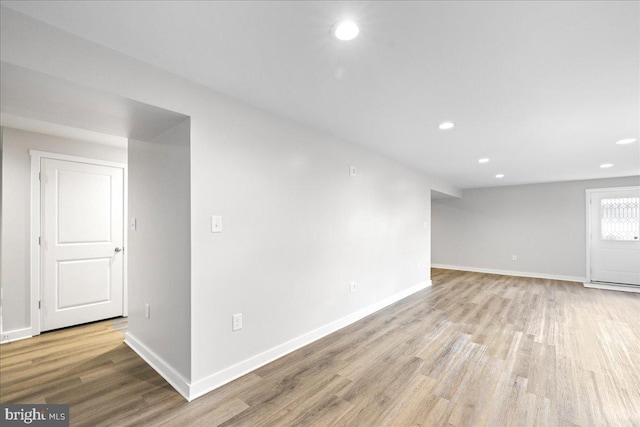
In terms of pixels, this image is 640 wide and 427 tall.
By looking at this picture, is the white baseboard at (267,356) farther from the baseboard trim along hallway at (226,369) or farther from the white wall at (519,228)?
the white wall at (519,228)

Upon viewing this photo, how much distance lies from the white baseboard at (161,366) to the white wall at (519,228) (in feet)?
25.1

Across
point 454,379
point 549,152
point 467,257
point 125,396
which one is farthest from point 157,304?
point 467,257

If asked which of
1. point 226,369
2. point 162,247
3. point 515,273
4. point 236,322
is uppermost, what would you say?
point 162,247

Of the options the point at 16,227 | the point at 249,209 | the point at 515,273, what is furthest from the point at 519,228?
the point at 16,227

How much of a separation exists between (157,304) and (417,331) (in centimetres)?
277

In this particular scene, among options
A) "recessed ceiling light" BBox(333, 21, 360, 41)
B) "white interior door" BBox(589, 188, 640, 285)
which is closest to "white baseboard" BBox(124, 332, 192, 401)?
"recessed ceiling light" BBox(333, 21, 360, 41)

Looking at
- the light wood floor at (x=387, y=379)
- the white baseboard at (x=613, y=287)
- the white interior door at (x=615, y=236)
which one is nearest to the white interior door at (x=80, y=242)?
the light wood floor at (x=387, y=379)

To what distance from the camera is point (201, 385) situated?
6.57 feet

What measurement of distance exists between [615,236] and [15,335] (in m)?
10.1

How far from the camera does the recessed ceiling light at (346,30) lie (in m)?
1.42

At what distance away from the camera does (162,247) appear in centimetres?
231

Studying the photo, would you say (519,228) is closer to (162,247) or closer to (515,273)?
(515,273)

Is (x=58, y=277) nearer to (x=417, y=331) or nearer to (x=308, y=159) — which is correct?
(x=308, y=159)

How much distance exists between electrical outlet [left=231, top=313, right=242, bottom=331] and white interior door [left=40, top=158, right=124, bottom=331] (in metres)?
2.54
